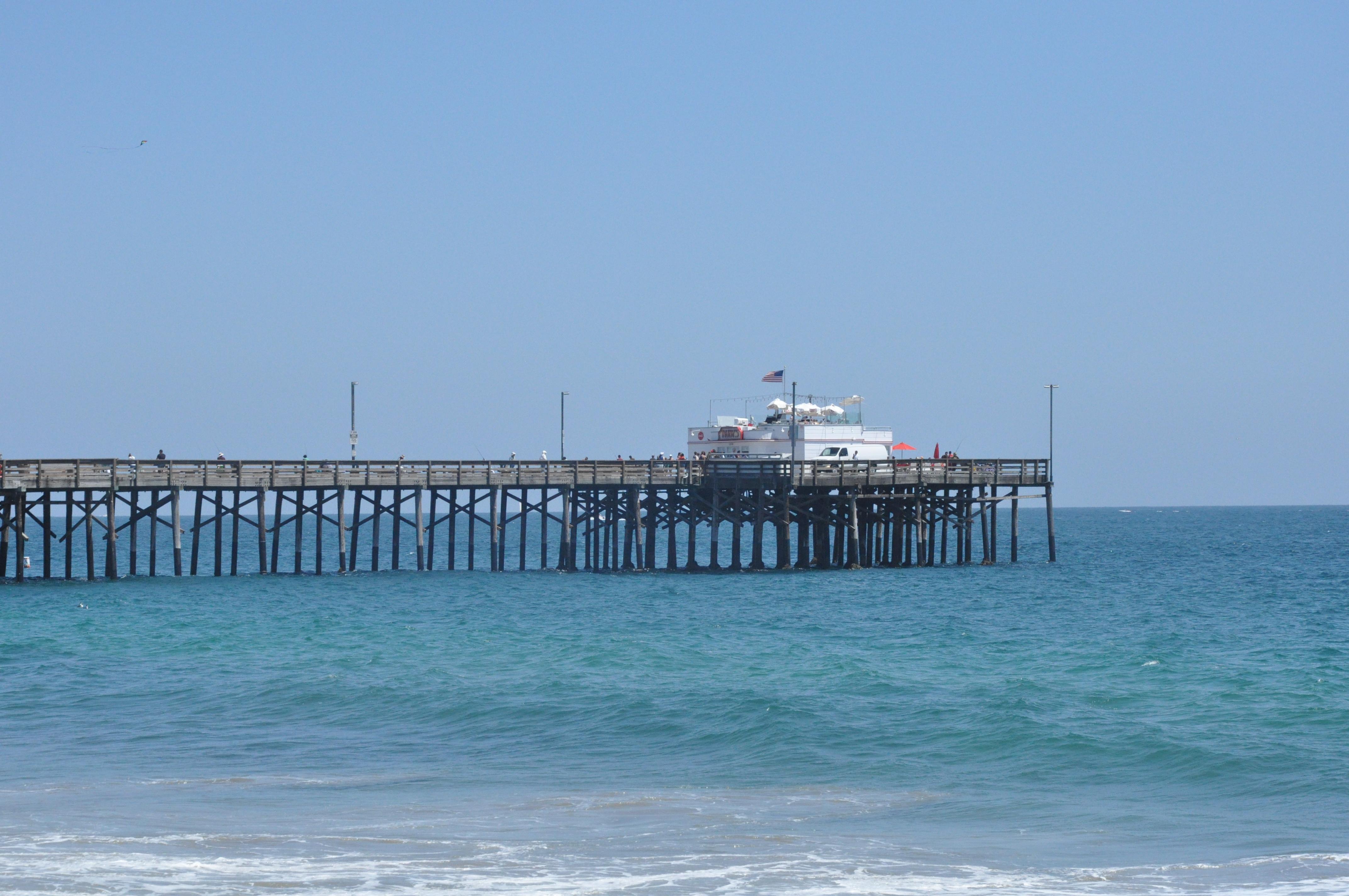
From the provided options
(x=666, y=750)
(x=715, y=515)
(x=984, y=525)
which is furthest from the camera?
(x=984, y=525)

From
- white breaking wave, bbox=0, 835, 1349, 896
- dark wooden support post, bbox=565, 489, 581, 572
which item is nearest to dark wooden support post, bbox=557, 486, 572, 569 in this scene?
dark wooden support post, bbox=565, 489, 581, 572

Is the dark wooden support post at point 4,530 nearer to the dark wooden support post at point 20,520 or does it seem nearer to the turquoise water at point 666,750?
the dark wooden support post at point 20,520

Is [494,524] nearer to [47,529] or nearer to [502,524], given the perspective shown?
[502,524]

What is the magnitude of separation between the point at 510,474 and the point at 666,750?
2926 centimetres

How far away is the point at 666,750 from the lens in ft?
65.5

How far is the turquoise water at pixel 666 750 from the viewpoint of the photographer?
45.7 ft

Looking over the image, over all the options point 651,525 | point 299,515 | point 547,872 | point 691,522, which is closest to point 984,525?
point 691,522

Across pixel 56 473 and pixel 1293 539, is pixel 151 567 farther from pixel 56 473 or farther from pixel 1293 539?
pixel 1293 539

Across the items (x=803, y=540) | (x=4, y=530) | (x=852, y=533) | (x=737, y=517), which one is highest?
(x=737, y=517)

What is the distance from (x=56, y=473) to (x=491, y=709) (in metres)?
23.2

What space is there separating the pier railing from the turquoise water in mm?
4345

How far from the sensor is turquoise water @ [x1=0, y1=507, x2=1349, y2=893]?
1394 centimetres

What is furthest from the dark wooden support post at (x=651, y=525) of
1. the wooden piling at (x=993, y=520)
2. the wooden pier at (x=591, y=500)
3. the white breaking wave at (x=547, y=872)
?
the white breaking wave at (x=547, y=872)

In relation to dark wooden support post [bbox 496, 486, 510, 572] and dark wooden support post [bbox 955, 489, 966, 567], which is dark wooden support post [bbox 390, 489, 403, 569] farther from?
dark wooden support post [bbox 955, 489, 966, 567]
